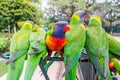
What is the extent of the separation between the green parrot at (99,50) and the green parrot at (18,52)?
18 centimetres

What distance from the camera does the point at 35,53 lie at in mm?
583

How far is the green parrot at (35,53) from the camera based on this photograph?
0.57 metres

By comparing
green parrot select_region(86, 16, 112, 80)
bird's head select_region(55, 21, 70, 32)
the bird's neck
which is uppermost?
bird's head select_region(55, 21, 70, 32)

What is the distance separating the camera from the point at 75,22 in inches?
26.6

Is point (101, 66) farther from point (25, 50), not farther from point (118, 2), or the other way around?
point (118, 2)

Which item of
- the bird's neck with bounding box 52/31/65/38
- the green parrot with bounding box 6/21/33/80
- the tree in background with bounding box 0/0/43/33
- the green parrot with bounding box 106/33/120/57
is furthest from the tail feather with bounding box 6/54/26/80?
the tree in background with bounding box 0/0/43/33

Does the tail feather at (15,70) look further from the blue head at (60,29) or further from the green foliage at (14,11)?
the green foliage at (14,11)

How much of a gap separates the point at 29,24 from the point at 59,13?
887 cm

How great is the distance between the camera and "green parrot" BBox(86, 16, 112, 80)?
23.5 inches

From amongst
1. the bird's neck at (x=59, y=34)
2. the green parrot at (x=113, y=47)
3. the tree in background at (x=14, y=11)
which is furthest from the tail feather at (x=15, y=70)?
the tree in background at (x=14, y=11)

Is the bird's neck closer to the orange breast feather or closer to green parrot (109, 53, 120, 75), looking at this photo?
the orange breast feather

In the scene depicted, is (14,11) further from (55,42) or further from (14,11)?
(55,42)

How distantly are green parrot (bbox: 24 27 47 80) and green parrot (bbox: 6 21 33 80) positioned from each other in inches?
1.0

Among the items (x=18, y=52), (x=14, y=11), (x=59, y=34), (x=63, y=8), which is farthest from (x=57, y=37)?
(x=63, y=8)
